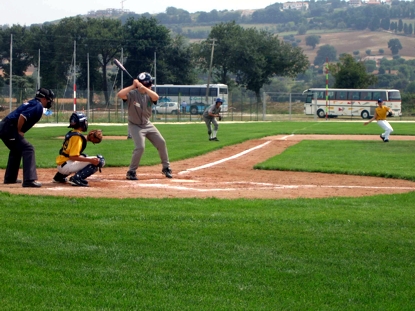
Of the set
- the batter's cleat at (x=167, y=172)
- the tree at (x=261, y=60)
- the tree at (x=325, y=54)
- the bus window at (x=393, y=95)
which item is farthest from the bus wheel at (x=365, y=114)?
the tree at (x=325, y=54)

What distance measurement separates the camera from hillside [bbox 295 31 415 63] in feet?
575

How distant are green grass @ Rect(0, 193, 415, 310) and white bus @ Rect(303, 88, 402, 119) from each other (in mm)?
54781

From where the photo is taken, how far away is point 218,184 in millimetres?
11359

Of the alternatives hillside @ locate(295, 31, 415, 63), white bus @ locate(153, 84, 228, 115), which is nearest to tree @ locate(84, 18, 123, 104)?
white bus @ locate(153, 84, 228, 115)

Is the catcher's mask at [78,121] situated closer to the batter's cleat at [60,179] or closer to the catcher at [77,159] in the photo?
the catcher at [77,159]

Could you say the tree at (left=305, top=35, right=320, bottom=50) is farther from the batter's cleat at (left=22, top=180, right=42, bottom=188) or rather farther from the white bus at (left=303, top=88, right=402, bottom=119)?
the batter's cleat at (left=22, top=180, right=42, bottom=188)

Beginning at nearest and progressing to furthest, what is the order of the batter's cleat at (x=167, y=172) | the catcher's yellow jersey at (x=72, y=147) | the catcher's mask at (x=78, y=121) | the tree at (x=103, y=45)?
the catcher's mask at (x=78, y=121) < the catcher's yellow jersey at (x=72, y=147) < the batter's cleat at (x=167, y=172) < the tree at (x=103, y=45)

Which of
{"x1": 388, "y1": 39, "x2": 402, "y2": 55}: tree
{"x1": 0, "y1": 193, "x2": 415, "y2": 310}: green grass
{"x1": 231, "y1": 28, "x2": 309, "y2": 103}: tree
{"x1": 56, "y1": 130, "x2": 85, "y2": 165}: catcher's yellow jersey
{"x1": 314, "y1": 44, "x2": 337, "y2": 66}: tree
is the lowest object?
{"x1": 0, "y1": 193, "x2": 415, "y2": 310}: green grass

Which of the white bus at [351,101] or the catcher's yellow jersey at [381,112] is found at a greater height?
the white bus at [351,101]

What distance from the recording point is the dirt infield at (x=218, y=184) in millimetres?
9766

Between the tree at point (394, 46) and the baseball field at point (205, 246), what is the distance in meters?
169

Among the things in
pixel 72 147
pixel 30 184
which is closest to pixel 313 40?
pixel 72 147

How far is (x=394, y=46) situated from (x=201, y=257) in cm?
17642

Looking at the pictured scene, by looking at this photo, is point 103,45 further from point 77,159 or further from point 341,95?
point 77,159
